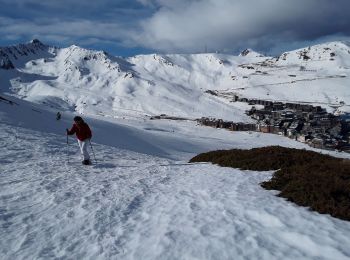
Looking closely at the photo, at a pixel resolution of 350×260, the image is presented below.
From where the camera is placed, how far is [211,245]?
32.0 feet

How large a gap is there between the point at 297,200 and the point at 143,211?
4921mm

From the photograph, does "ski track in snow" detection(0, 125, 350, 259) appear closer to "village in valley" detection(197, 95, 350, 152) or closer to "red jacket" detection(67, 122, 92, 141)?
"red jacket" detection(67, 122, 92, 141)

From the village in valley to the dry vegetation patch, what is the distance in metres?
72.7

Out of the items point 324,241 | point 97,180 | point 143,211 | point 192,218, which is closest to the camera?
point 324,241

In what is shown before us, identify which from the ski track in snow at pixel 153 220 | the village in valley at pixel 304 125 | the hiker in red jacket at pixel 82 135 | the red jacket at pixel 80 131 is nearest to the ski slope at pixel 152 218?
the ski track in snow at pixel 153 220

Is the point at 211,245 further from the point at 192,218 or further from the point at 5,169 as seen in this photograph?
the point at 5,169

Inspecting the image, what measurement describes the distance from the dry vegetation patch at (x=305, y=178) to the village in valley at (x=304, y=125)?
72.7 meters

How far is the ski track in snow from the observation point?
373 inches

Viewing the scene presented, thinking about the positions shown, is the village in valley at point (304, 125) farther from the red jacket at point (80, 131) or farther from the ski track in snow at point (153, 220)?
the ski track in snow at point (153, 220)

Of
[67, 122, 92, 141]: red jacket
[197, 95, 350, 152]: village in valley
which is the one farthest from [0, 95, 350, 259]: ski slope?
[197, 95, 350, 152]: village in valley

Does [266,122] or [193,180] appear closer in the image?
[193,180]

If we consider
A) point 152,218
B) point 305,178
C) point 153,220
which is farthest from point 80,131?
point 305,178

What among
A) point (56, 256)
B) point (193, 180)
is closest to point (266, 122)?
point (193, 180)

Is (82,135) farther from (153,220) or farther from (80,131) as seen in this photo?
(153,220)
